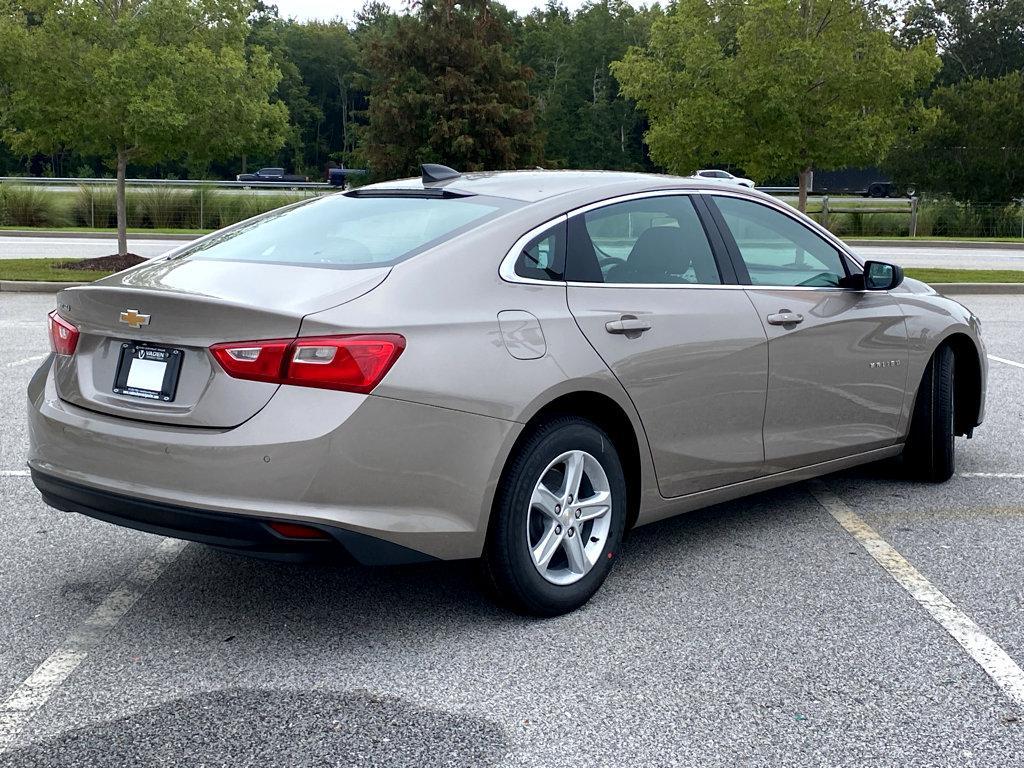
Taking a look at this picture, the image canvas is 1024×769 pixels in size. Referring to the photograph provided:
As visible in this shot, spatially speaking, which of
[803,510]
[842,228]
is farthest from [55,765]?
[842,228]

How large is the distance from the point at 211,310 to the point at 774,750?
2096mm

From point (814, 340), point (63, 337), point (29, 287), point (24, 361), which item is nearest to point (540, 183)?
point (814, 340)

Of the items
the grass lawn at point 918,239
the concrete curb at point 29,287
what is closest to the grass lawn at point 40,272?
the concrete curb at point 29,287

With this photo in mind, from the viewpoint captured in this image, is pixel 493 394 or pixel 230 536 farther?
pixel 493 394

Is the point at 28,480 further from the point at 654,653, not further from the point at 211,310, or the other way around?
the point at 654,653

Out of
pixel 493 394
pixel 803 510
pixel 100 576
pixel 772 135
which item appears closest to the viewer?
pixel 493 394

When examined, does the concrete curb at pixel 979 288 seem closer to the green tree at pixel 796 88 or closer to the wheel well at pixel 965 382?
the green tree at pixel 796 88

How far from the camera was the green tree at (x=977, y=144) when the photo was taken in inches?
1770

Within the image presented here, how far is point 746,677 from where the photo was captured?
3.74 m

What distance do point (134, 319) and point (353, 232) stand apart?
0.96 m

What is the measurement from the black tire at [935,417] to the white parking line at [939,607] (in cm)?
55

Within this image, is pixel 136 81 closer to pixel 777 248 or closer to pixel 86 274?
pixel 86 274

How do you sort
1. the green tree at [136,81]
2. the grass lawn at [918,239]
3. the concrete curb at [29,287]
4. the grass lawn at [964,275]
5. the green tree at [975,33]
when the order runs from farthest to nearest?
1. the green tree at [975,33]
2. the grass lawn at [918,239]
3. the green tree at [136,81]
4. the grass lawn at [964,275]
5. the concrete curb at [29,287]

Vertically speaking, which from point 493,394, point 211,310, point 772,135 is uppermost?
point 772,135
